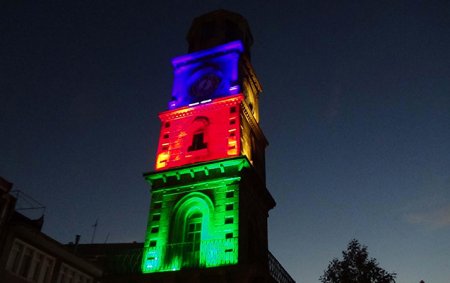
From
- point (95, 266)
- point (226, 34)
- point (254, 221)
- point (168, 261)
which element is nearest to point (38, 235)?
point (95, 266)

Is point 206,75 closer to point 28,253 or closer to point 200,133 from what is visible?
point 200,133

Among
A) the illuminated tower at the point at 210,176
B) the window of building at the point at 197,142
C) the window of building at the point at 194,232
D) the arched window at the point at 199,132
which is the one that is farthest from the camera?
the arched window at the point at 199,132

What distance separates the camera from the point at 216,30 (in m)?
41.0

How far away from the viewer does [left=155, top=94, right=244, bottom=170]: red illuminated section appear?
32094 millimetres

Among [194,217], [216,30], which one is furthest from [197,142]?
[216,30]

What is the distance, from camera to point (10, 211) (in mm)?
23516

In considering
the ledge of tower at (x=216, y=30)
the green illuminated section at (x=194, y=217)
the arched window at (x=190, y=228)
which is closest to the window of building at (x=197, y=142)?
the green illuminated section at (x=194, y=217)

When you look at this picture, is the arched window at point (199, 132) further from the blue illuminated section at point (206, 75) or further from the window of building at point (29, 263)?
the window of building at point (29, 263)

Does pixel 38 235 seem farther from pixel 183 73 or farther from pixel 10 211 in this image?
pixel 183 73

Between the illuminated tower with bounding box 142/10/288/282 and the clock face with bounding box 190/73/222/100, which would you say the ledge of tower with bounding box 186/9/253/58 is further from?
the clock face with bounding box 190/73/222/100

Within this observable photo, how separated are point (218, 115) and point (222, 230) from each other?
350 inches

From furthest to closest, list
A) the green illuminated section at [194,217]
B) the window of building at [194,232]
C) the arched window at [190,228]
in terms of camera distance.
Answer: the window of building at [194,232] < the arched window at [190,228] < the green illuminated section at [194,217]

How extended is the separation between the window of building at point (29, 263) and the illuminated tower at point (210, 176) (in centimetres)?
550

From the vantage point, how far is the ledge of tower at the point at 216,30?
1596 inches
